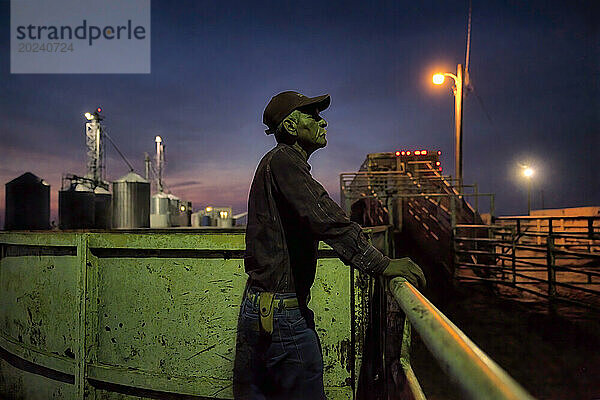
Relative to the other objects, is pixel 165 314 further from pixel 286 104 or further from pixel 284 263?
pixel 286 104

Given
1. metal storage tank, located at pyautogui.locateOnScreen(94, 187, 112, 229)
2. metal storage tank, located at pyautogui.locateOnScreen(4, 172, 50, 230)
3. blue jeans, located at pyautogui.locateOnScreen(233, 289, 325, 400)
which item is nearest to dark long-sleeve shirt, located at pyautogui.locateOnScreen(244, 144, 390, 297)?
blue jeans, located at pyautogui.locateOnScreen(233, 289, 325, 400)

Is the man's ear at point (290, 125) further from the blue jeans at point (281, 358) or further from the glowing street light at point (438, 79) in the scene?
the glowing street light at point (438, 79)

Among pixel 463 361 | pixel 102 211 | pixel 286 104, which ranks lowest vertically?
pixel 463 361

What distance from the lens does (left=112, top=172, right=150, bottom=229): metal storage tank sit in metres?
8.54

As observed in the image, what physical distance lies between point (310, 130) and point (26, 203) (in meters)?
5.52

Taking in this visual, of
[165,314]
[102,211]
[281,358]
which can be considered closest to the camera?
[281,358]

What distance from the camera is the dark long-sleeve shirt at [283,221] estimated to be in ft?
6.48

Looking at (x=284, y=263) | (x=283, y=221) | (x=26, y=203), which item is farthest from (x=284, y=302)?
(x=26, y=203)

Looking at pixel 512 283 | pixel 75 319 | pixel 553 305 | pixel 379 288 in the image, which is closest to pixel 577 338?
pixel 553 305

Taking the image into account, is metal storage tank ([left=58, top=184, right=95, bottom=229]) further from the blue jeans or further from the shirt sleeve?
the shirt sleeve

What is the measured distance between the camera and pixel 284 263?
7.00 ft

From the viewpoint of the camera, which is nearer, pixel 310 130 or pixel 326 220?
pixel 326 220

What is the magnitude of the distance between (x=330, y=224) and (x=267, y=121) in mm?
766

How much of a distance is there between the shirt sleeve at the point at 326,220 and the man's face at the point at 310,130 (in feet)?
0.84
